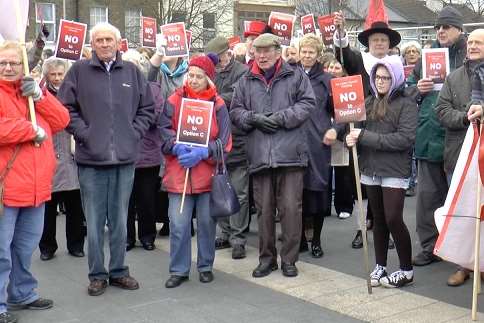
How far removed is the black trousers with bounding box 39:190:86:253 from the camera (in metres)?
6.68

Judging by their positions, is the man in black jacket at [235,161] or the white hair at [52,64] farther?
the man in black jacket at [235,161]

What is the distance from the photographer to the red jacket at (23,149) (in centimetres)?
450

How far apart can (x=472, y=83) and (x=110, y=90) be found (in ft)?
9.58

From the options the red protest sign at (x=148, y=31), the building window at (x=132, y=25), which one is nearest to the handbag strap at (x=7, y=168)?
the red protest sign at (x=148, y=31)

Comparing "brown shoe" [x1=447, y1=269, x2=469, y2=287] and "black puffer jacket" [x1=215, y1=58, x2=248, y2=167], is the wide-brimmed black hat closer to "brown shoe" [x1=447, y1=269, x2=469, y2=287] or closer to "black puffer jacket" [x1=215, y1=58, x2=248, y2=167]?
"black puffer jacket" [x1=215, y1=58, x2=248, y2=167]

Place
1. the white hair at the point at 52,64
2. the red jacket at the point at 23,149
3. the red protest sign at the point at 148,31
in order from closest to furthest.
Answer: the red jacket at the point at 23,149 < the white hair at the point at 52,64 < the red protest sign at the point at 148,31

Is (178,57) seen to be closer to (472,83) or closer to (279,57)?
(279,57)

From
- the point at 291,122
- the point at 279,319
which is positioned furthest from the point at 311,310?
the point at 291,122

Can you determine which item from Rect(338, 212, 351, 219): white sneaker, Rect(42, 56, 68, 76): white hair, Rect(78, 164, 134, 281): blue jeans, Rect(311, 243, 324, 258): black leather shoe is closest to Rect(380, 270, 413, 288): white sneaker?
Rect(311, 243, 324, 258): black leather shoe

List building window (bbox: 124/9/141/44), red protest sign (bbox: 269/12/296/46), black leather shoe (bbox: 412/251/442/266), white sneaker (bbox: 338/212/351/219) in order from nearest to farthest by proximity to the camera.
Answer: black leather shoe (bbox: 412/251/442/266) < white sneaker (bbox: 338/212/351/219) < red protest sign (bbox: 269/12/296/46) < building window (bbox: 124/9/141/44)

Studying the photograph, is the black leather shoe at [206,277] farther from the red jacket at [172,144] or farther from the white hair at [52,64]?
the white hair at [52,64]

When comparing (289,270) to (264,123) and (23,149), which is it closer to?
(264,123)

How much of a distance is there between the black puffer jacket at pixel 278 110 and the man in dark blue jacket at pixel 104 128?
915 millimetres

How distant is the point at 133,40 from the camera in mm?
34688
